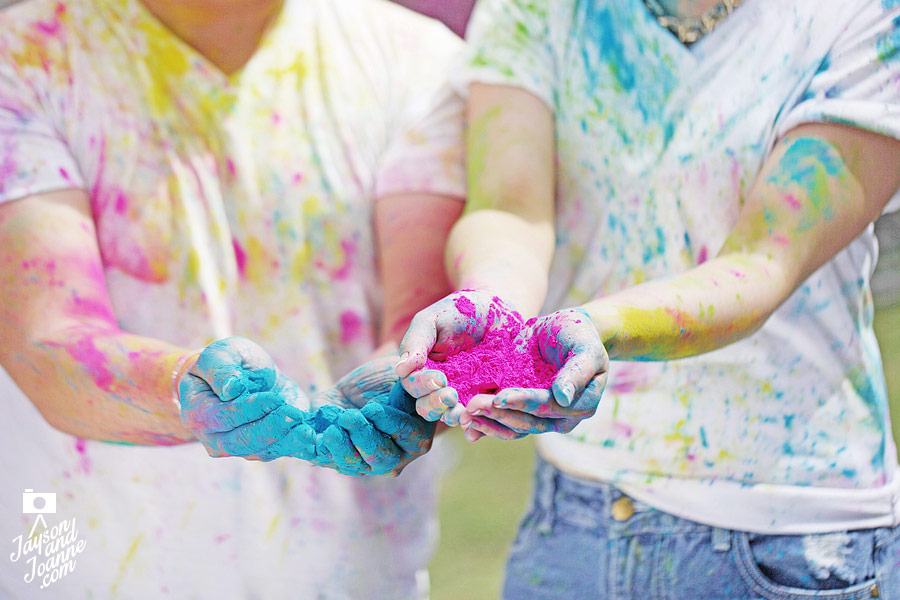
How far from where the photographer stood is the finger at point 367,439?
0.78 metres

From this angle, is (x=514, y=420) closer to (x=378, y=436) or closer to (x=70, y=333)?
(x=378, y=436)

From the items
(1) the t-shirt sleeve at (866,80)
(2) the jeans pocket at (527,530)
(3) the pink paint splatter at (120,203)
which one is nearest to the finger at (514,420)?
(2) the jeans pocket at (527,530)

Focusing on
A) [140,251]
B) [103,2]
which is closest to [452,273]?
[140,251]

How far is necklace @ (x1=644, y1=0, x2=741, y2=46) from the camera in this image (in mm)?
917

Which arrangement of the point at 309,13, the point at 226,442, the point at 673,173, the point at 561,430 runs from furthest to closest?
the point at 309,13 → the point at 673,173 → the point at 226,442 → the point at 561,430

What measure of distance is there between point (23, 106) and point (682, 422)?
0.85 meters

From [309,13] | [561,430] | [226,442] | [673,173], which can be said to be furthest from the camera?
[309,13]

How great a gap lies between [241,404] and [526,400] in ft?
0.96

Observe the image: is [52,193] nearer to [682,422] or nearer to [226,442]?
[226,442]

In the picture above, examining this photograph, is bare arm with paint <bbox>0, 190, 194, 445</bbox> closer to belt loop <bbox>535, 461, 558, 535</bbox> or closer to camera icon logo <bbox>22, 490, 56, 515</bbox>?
camera icon logo <bbox>22, 490, 56, 515</bbox>

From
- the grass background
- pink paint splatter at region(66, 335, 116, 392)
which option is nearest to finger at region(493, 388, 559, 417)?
pink paint splatter at region(66, 335, 116, 392)

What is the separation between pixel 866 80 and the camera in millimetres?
817

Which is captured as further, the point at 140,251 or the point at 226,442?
the point at 140,251

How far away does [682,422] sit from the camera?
36.5 inches
